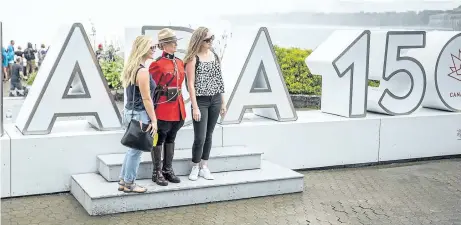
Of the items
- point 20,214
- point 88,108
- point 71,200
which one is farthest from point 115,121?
point 20,214

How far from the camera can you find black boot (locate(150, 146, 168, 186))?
21.5 feet

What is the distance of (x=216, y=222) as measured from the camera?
6242 millimetres

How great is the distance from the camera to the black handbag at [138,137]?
6.05 m

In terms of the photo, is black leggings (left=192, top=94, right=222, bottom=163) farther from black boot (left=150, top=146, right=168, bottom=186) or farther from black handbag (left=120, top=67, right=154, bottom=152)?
black handbag (left=120, top=67, right=154, bottom=152)

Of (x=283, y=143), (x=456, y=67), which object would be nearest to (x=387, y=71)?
(x=456, y=67)

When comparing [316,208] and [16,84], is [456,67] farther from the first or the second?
[16,84]

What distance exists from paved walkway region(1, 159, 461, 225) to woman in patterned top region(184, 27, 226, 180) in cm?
58

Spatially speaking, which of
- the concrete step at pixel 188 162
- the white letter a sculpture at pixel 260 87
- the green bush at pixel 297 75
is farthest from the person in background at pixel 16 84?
the concrete step at pixel 188 162

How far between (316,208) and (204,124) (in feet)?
4.94

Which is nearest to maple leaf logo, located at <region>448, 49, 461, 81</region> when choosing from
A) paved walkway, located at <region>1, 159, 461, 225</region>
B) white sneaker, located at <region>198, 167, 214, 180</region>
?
paved walkway, located at <region>1, 159, 461, 225</region>

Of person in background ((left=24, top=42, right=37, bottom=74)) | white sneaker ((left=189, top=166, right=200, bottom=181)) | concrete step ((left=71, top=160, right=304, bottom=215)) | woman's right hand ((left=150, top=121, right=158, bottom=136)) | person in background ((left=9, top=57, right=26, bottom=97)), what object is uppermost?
person in background ((left=24, top=42, right=37, bottom=74))

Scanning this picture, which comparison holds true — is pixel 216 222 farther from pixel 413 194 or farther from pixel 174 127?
pixel 413 194

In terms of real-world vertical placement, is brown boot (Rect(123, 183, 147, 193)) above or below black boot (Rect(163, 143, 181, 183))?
below

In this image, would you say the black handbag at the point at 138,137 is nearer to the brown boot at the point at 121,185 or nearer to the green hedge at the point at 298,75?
the brown boot at the point at 121,185
